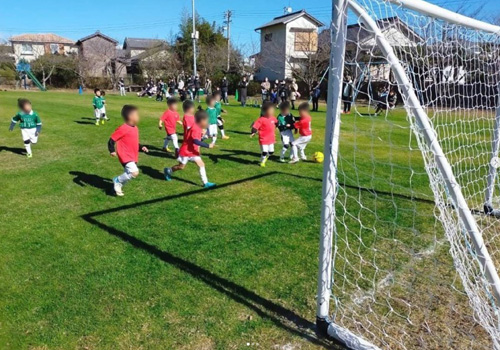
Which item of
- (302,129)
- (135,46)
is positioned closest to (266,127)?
(302,129)

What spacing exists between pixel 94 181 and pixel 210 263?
166 inches

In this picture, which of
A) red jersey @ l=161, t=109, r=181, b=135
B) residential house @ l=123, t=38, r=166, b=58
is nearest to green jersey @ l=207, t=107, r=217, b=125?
red jersey @ l=161, t=109, r=181, b=135

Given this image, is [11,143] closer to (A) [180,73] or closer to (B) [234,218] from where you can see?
(B) [234,218]

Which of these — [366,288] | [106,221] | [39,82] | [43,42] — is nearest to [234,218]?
[106,221]

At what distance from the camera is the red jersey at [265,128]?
856 cm

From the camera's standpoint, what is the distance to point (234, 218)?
18.9ft

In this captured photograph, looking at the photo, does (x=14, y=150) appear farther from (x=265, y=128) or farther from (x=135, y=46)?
(x=135, y=46)

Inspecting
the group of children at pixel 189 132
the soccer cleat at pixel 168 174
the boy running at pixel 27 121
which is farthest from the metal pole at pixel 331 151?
the boy running at pixel 27 121

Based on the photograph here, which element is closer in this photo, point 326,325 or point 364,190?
point 326,325

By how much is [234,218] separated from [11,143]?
8636 mm

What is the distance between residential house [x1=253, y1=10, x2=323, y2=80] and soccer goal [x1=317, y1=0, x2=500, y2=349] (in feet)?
110

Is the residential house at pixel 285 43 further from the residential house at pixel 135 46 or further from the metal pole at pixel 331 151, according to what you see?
the metal pole at pixel 331 151

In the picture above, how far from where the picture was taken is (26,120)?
9.21 metres

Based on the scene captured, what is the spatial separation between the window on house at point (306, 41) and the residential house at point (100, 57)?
21.0 m
